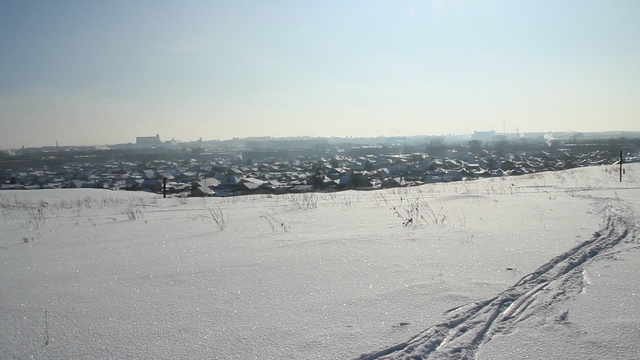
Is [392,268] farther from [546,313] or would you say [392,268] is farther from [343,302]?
[546,313]

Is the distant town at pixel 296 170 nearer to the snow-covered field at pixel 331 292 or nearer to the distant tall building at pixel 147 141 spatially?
the snow-covered field at pixel 331 292

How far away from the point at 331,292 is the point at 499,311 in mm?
1097

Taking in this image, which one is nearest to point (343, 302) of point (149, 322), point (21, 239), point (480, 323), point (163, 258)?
point (480, 323)

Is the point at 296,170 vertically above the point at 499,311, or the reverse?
the point at 499,311

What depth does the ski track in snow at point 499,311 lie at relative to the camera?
A: 1.96 metres

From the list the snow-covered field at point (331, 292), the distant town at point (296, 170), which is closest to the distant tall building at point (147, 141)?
the distant town at point (296, 170)

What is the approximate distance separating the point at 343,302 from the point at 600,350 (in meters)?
1.40

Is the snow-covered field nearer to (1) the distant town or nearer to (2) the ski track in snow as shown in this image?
(2) the ski track in snow

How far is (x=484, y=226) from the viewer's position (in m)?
5.09

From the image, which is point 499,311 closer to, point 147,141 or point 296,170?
point 296,170

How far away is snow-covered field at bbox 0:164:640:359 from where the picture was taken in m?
2.01

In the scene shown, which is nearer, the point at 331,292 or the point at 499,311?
the point at 499,311

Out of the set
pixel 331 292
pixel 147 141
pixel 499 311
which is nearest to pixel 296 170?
pixel 331 292

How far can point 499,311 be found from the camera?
7.82 feet
